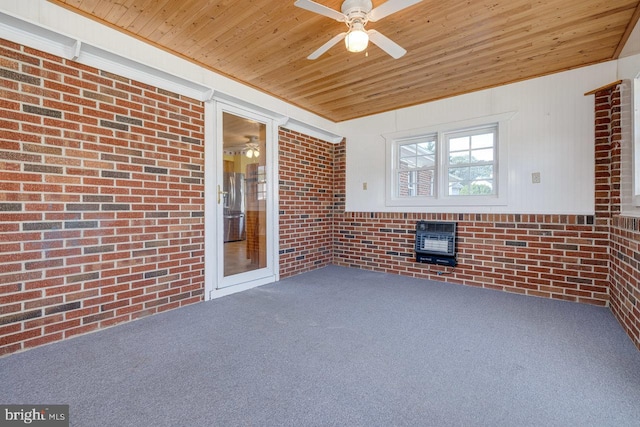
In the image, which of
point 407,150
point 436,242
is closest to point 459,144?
point 407,150

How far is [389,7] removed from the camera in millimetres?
1998

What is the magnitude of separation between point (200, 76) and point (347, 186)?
2.80 m

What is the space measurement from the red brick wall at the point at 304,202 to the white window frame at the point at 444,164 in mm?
1085

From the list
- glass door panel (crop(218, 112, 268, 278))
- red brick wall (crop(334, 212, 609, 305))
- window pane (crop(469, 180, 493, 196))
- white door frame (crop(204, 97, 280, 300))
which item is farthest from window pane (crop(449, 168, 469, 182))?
white door frame (crop(204, 97, 280, 300))

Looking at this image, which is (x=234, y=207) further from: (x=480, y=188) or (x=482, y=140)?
(x=482, y=140)

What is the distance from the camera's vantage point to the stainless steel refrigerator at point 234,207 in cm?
347

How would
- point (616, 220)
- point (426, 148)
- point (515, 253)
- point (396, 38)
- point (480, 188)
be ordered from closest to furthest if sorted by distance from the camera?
point (396, 38) → point (616, 220) → point (515, 253) → point (480, 188) → point (426, 148)

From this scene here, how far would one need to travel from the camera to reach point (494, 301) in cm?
320

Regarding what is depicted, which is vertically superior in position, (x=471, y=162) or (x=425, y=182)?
(x=471, y=162)

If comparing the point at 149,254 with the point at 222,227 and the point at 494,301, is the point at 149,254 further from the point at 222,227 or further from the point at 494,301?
the point at 494,301

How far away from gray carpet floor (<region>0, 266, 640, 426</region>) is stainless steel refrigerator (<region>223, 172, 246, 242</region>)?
1.02 metres

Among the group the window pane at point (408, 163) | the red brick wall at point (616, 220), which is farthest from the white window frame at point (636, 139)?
the window pane at point (408, 163)

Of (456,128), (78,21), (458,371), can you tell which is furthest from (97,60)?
(456,128)

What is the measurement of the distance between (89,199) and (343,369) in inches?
94.1
